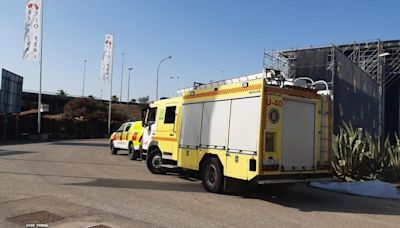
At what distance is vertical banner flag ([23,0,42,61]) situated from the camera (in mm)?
43562

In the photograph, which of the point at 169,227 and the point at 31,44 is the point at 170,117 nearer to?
the point at 169,227

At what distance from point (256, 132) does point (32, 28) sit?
1514 inches

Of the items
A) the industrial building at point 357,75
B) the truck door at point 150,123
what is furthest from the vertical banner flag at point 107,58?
the truck door at point 150,123

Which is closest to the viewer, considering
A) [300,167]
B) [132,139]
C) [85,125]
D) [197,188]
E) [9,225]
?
[9,225]

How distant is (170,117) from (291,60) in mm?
28082

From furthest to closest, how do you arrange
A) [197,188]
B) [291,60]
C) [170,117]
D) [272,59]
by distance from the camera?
[272,59] < [291,60] < [170,117] < [197,188]

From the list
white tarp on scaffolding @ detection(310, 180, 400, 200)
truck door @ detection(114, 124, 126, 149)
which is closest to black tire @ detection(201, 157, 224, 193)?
white tarp on scaffolding @ detection(310, 180, 400, 200)

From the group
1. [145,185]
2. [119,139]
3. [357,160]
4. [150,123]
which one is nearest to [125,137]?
[119,139]

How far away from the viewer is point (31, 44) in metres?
44.2

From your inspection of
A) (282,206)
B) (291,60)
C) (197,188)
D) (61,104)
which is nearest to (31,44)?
(291,60)

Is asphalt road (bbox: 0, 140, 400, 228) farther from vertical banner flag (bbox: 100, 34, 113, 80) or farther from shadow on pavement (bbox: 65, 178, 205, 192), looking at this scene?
vertical banner flag (bbox: 100, 34, 113, 80)

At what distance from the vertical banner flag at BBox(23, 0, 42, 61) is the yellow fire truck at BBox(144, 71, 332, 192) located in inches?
1350

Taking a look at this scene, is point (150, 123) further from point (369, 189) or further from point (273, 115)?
point (369, 189)

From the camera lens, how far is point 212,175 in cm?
1247
